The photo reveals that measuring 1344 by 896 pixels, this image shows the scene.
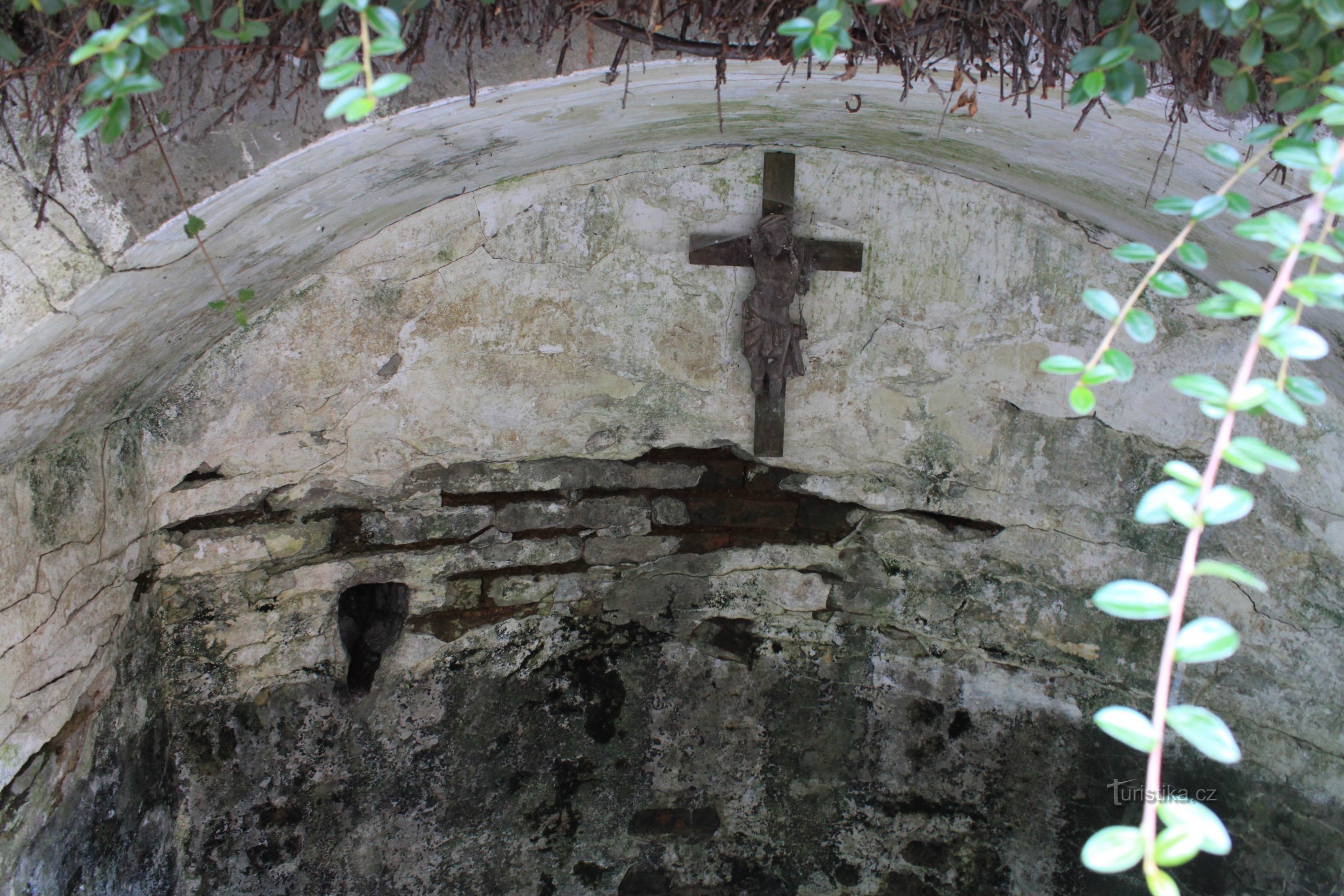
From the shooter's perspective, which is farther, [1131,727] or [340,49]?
[340,49]

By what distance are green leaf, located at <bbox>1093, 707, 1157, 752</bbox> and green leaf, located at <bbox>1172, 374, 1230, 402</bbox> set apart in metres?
0.31

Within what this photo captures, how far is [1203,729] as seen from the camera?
0.85 metres

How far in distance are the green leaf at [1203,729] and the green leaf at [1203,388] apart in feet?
0.97

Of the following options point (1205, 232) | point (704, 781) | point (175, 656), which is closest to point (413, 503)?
point (175, 656)

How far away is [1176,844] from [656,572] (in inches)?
101

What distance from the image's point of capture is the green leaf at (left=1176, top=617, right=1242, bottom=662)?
0.86m

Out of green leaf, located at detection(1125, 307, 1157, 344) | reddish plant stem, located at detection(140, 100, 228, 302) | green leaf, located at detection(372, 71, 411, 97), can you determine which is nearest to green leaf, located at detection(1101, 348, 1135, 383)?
green leaf, located at detection(1125, 307, 1157, 344)

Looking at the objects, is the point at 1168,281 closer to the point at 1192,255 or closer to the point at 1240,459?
the point at 1192,255

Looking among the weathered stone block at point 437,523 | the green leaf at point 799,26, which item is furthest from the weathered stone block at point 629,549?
the green leaf at point 799,26

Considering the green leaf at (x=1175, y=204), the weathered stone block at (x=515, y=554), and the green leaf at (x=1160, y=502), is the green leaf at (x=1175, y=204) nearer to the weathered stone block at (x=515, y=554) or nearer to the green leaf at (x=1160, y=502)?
the green leaf at (x=1160, y=502)

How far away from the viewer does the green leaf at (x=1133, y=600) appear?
879 millimetres

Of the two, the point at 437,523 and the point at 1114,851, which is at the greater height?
the point at 1114,851

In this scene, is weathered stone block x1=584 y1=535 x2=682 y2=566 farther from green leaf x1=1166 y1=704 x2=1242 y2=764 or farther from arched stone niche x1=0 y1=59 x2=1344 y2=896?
green leaf x1=1166 y1=704 x2=1242 y2=764

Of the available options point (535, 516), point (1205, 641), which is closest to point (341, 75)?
point (1205, 641)
